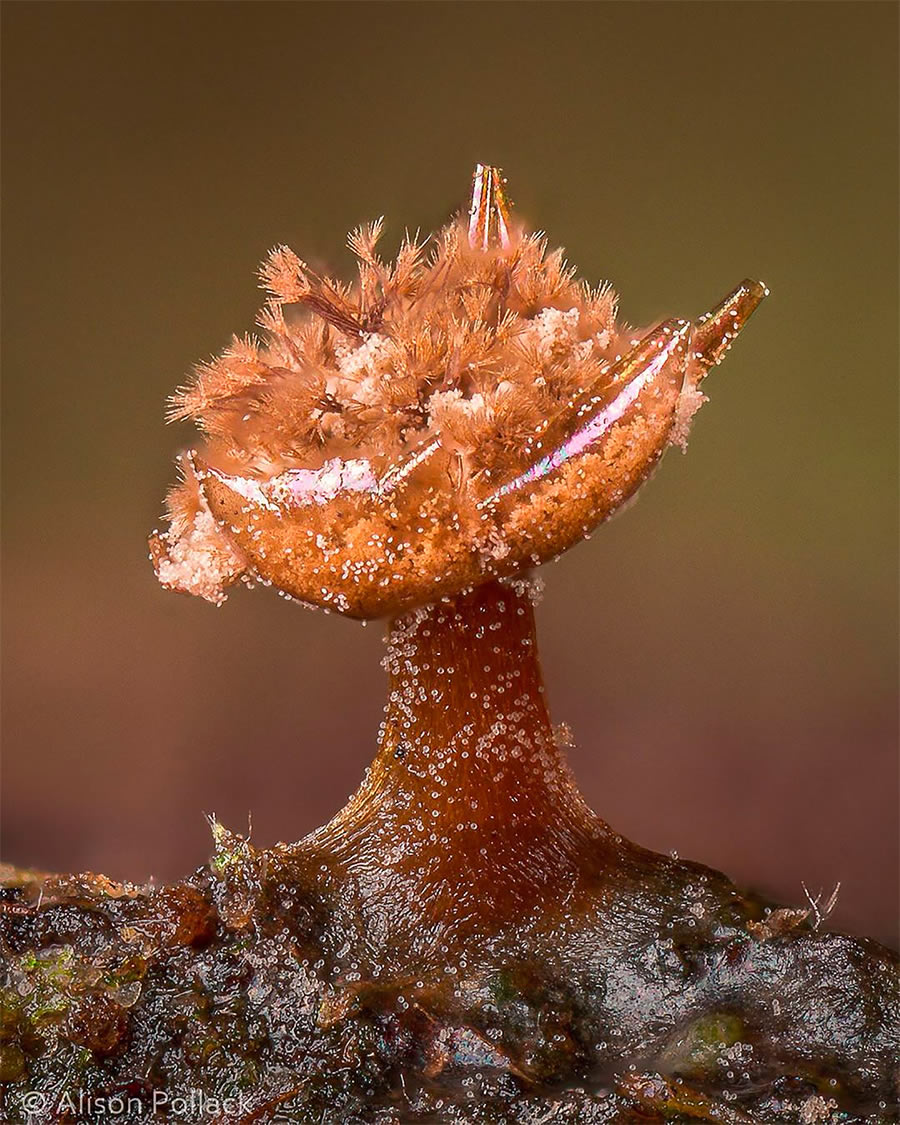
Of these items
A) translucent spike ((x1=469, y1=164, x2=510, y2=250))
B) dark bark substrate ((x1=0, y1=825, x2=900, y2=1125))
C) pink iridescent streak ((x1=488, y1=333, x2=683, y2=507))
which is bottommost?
dark bark substrate ((x1=0, y1=825, x2=900, y2=1125))

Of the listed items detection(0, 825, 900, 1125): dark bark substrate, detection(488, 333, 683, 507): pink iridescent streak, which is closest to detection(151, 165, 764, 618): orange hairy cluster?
detection(488, 333, 683, 507): pink iridescent streak

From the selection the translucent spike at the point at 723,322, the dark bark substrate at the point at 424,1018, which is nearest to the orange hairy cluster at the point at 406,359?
the translucent spike at the point at 723,322

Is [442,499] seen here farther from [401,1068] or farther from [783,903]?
[783,903]

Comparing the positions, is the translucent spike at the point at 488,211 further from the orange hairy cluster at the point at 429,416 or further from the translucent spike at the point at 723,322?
the translucent spike at the point at 723,322

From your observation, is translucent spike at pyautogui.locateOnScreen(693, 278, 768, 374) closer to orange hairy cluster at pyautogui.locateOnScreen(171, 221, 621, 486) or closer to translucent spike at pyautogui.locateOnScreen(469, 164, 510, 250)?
orange hairy cluster at pyautogui.locateOnScreen(171, 221, 621, 486)

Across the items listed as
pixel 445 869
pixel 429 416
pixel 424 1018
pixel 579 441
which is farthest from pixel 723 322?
pixel 424 1018

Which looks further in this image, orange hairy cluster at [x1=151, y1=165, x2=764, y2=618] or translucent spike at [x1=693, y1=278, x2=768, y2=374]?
translucent spike at [x1=693, y1=278, x2=768, y2=374]

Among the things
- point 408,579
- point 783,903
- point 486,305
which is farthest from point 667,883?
point 486,305
